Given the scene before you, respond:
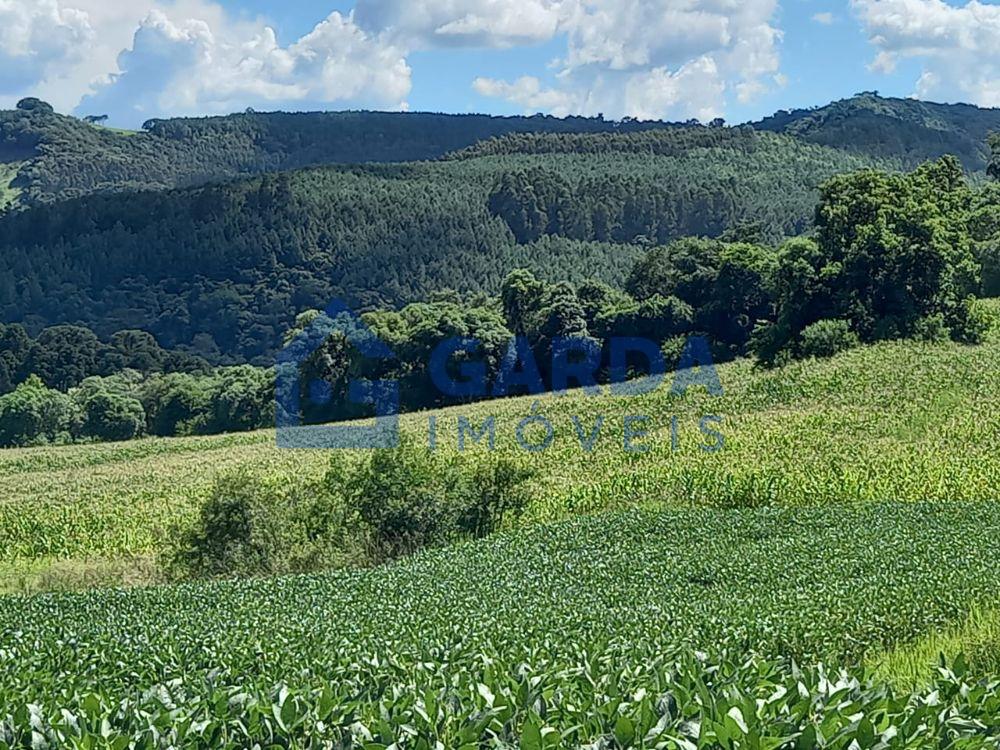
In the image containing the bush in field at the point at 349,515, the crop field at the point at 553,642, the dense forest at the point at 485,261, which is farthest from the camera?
the dense forest at the point at 485,261

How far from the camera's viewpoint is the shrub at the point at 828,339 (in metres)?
40.0

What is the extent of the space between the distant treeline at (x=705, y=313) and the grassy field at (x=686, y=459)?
8.07 feet

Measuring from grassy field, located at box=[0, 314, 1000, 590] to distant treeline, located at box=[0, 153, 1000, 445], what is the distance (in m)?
2.46

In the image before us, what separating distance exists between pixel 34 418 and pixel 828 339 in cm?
4489

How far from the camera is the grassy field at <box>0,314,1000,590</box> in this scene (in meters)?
23.2

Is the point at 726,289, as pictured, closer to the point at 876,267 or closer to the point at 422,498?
the point at 876,267

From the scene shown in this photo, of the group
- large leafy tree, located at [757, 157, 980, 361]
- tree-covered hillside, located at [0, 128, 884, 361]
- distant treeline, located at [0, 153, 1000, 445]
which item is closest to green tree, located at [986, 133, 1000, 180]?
distant treeline, located at [0, 153, 1000, 445]

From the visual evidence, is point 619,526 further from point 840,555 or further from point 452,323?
point 452,323

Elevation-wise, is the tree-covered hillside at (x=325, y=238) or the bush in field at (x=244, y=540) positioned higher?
the tree-covered hillside at (x=325, y=238)

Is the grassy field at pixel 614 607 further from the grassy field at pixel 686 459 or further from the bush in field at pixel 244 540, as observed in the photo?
the bush in field at pixel 244 540

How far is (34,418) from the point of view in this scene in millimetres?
61812

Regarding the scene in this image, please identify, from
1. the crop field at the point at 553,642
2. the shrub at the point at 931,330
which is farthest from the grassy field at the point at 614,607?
the shrub at the point at 931,330

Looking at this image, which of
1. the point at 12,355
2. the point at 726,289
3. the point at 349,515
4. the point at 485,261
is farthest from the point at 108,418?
the point at 485,261

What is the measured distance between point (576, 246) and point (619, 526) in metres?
122
